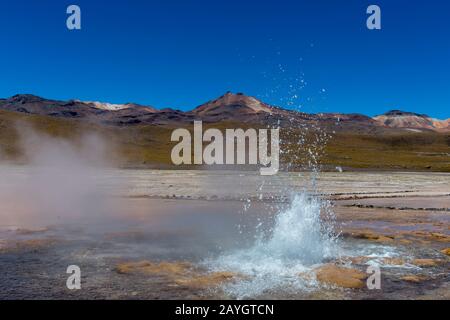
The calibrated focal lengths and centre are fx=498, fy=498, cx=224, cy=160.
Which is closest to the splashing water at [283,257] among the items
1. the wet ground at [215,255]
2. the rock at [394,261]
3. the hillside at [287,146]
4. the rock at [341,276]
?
the wet ground at [215,255]

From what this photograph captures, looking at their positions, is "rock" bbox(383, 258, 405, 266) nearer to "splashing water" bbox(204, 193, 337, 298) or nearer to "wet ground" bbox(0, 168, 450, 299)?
"wet ground" bbox(0, 168, 450, 299)

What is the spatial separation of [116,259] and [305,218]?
6816 millimetres

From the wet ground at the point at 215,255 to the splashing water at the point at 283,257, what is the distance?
1.1 inches

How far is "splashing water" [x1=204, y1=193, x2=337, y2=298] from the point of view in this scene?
10.9 meters

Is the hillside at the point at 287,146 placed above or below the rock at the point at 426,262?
above

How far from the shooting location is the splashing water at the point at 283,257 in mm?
10874

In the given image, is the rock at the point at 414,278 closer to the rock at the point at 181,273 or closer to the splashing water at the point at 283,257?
the splashing water at the point at 283,257

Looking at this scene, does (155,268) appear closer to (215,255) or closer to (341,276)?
(215,255)

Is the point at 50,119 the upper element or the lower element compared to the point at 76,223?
upper
